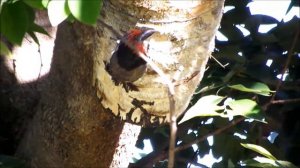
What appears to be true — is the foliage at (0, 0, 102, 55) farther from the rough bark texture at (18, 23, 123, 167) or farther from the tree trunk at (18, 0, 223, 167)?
the rough bark texture at (18, 23, 123, 167)

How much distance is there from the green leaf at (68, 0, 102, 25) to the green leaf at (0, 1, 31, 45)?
82 mm

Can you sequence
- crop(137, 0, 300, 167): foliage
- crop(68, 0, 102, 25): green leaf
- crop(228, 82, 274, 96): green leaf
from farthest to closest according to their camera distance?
crop(137, 0, 300, 167): foliage < crop(228, 82, 274, 96): green leaf < crop(68, 0, 102, 25): green leaf

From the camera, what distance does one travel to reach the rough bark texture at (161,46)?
0.80 m

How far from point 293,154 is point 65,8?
0.77 metres

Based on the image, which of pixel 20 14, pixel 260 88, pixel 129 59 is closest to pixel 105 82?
pixel 129 59

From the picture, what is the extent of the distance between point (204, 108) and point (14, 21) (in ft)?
1.36

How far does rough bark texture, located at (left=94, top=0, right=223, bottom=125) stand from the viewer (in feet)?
2.61

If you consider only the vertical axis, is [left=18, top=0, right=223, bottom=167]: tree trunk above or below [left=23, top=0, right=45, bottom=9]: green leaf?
above

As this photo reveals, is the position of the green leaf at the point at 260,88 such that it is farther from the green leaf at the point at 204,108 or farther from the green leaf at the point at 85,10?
the green leaf at the point at 85,10

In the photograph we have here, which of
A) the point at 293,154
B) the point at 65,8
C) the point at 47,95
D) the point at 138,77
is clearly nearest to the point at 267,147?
the point at 293,154

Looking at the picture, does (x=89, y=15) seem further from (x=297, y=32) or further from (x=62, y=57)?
(x=297, y=32)

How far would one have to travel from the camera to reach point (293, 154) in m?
1.31

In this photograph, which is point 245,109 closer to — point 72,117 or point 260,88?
point 260,88

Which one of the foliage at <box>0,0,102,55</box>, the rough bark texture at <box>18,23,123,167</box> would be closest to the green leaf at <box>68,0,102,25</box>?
the foliage at <box>0,0,102,55</box>
